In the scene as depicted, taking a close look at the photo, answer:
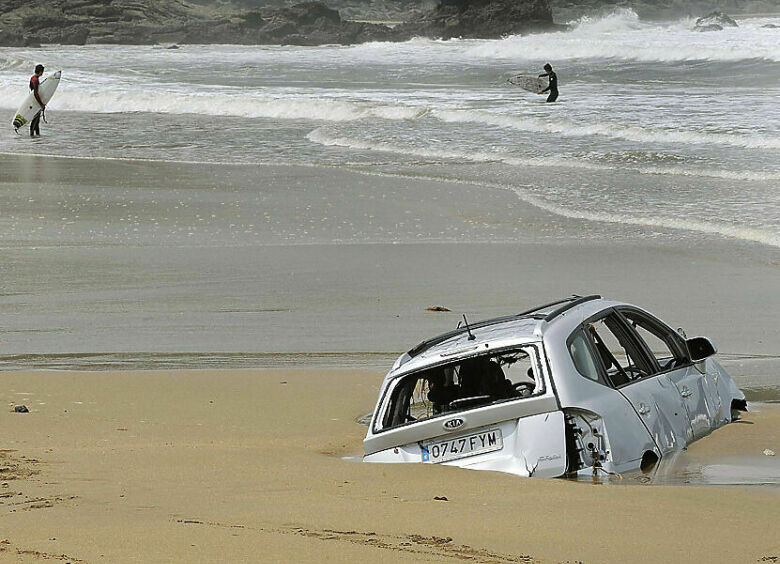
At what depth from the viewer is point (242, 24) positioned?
386 feet

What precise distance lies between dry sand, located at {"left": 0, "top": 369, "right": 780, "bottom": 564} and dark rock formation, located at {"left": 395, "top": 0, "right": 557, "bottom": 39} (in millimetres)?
107517

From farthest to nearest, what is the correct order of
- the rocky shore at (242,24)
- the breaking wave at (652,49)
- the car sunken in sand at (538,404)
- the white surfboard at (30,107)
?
the rocky shore at (242,24), the breaking wave at (652,49), the white surfboard at (30,107), the car sunken in sand at (538,404)

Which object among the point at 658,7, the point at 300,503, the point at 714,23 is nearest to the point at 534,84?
the point at 300,503

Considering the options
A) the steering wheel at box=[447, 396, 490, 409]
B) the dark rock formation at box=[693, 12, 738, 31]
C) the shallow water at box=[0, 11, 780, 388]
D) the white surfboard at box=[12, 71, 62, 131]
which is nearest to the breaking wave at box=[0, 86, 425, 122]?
the shallow water at box=[0, 11, 780, 388]

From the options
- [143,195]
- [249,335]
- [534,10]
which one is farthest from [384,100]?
[534,10]

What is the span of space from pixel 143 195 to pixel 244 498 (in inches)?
565

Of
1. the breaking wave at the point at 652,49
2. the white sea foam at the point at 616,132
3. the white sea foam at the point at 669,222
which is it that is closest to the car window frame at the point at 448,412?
the white sea foam at the point at 669,222

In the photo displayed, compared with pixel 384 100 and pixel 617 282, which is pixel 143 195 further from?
pixel 384 100

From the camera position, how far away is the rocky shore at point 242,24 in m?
113

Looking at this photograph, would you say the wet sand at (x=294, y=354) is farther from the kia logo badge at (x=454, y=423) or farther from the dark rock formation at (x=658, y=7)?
the dark rock formation at (x=658, y=7)

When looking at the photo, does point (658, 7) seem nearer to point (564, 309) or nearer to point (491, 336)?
point (564, 309)

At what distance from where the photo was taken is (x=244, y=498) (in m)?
5.08

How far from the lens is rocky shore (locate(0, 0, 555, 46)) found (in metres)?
113

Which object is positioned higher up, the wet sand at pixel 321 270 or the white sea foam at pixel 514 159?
the wet sand at pixel 321 270
